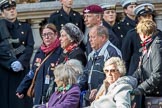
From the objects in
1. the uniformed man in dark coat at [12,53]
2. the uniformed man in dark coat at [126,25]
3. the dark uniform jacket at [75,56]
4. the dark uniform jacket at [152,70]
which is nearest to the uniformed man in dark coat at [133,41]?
the uniformed man in dark coat at [126,25]

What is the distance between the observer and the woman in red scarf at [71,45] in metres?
9.62

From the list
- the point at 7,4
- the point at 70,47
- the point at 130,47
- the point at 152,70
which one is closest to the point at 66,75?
the point at 70,47

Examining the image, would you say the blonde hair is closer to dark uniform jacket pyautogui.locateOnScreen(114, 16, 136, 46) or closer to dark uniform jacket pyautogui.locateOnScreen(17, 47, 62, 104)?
dark uniform jacket pyautogui.locateOnScreen(17, 47, 62, 104)

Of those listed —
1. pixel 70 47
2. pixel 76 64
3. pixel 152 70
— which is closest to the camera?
pixel 152 70

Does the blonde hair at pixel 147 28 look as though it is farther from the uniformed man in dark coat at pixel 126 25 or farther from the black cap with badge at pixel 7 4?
the black cap with badge at pixel 7 4

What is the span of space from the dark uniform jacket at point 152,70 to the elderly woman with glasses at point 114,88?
171mm

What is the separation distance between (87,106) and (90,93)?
182 millimetres

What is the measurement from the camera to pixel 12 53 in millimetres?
11398

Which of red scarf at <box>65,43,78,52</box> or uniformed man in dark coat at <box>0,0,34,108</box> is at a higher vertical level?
red scarf at <box>65,43,78,52</box>

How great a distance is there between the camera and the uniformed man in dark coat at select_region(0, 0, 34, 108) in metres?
11.4

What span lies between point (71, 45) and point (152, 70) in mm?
1467

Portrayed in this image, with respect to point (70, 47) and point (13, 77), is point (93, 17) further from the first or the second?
point (13, 77)

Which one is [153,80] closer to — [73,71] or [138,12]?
[73,71]

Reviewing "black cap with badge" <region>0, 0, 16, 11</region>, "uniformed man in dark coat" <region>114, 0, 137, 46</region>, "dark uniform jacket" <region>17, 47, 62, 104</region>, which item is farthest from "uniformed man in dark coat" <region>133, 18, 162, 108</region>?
"black cap with badge" <region>0, 0, 16, 11</region>
